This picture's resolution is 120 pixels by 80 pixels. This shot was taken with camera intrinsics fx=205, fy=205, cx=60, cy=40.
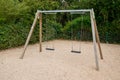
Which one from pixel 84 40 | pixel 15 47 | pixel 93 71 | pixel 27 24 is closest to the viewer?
pixel 93 71

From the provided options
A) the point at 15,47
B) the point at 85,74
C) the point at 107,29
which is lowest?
the point at 85,74

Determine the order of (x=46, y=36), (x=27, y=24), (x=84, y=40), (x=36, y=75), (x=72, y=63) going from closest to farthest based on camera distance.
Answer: (x=36, y=75) < (x=72, y=63) < (x=27, y=24) < (x=46, y=36) < (x=84, y=40)

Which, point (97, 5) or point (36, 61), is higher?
point (97, 5)

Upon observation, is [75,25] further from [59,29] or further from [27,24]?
[27,24]

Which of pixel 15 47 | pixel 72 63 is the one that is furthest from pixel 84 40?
pixel 72 63

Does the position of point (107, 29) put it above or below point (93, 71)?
above

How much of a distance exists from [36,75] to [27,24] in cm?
655

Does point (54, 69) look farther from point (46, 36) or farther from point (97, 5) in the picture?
point (97, 5)

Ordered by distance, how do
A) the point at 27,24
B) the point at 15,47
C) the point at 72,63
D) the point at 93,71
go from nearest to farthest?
the point at 93,71, the point at 72,63, the point at 15,47, the point at 27,24

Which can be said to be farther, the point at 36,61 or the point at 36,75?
the point at 36,61

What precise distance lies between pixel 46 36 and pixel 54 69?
7221 mm

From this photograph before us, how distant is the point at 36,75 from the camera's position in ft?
19.1

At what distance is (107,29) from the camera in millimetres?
14117

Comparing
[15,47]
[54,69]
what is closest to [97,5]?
[15,47]
